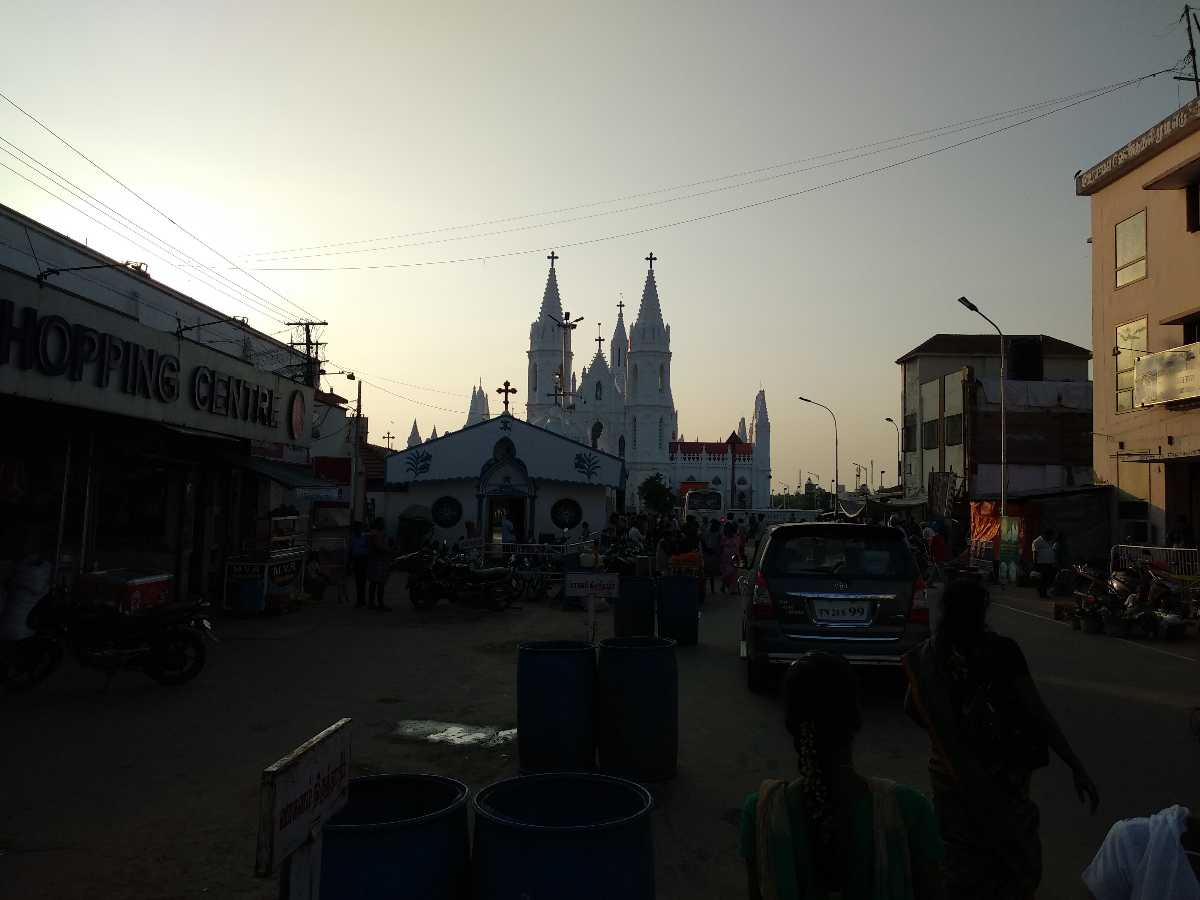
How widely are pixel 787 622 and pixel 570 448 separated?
22.8m

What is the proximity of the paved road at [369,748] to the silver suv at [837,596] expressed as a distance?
66 centimetres

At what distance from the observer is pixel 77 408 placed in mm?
12258

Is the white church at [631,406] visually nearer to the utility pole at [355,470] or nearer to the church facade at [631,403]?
the church facade at [631,403]

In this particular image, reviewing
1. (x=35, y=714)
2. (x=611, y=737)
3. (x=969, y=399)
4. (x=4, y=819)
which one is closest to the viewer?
(x=4, y=819)

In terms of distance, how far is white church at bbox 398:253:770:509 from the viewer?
92.3 metres

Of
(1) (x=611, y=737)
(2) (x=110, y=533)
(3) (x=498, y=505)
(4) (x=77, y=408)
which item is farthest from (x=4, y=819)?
(3) (x=498, y=505)

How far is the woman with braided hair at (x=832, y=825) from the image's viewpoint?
2.32 meters

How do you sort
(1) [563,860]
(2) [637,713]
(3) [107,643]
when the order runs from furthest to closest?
(3) [107,643], (2) [637,713], (1) [563,860]

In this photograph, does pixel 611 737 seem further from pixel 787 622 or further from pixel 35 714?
pixel 35 714

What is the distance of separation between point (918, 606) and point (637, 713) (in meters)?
3.55

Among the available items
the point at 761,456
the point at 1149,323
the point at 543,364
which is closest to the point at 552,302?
the point at 543,364

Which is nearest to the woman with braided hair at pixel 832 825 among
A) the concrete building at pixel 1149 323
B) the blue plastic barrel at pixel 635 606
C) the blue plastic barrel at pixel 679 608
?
the blue plastic barrel at pixel 635 606

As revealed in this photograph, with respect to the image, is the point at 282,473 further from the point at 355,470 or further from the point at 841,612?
the point at 355,470

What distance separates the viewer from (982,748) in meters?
3.28
